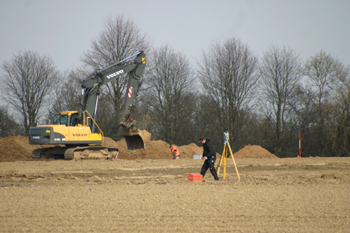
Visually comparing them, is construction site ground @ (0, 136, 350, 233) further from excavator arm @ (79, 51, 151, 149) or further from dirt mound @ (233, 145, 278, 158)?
dirt mound @ (233, 145, 278, 158)

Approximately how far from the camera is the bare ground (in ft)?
22.1

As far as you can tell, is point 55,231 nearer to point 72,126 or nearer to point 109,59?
point 72,126

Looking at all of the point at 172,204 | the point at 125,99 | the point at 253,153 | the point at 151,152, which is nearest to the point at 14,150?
the point at 151,152

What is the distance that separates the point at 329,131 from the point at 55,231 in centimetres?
3116

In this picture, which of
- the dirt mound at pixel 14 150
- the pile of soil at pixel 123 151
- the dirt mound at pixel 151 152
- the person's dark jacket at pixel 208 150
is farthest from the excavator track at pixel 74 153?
the person's dark jacket at pixel 208 150

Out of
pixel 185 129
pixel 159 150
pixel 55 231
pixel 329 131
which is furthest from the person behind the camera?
pixel 185 129

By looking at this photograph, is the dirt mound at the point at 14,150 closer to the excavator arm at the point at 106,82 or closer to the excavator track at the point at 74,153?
the excavator track at the point at 74,153

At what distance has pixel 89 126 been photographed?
68.3ft

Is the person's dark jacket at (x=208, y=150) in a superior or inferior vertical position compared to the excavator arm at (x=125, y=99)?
inferior

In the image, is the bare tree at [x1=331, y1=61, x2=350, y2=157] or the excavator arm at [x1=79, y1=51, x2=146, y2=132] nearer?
the excavator arm at [x1=79, y1=51, x2=146, y2=132]

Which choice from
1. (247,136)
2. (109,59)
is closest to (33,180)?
(109,59)

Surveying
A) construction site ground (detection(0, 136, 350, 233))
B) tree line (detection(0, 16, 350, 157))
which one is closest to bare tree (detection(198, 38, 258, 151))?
tree line (detection(0, 16, 350, 157))

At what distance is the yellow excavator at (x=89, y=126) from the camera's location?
763 inches

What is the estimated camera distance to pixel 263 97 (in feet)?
118
